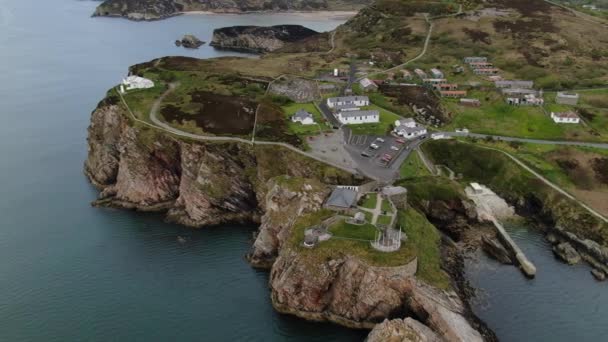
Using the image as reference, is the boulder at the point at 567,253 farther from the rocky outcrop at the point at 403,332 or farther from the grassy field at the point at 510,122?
the grassy field at the point at 510,122

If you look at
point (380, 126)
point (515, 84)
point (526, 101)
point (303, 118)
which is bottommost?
point (380, 126)

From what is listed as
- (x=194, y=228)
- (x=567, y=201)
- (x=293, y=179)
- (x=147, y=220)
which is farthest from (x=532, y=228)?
(x=147, y=220)

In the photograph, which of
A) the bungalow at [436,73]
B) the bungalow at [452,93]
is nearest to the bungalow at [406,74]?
the bungalow at [436,73]

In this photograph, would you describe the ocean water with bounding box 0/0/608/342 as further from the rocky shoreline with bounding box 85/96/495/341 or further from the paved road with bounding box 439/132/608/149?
the paved road with bounding box 439/132/608/149

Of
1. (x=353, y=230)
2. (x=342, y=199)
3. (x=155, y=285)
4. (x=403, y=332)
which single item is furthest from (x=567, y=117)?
(x=155, y=285)

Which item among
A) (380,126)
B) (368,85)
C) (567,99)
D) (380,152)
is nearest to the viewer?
(380,152)

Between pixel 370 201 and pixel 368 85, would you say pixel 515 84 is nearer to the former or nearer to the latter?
pixel 368 85
